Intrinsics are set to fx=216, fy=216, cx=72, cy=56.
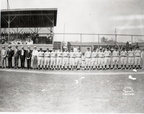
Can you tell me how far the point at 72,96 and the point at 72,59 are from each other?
4914 millimetres

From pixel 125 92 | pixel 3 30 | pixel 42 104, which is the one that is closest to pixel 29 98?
pixel 42 104

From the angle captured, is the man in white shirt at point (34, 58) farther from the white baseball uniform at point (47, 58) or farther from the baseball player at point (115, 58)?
the baseball player at point (115, 58)

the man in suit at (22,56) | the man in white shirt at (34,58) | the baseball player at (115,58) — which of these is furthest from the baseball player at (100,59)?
the man in suit at (22,56)

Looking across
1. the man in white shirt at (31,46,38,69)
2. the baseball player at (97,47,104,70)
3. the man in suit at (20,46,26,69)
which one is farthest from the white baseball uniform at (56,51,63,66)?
the baseball player at (97,47,104,70)

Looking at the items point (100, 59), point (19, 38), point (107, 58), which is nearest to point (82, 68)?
point (100, 59)

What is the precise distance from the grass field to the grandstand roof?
5.17 m

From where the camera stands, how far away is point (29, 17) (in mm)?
12602

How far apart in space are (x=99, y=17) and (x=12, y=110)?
395cm

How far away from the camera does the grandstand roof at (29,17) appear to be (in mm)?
11477

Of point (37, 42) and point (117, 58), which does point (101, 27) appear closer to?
point (117, 58)

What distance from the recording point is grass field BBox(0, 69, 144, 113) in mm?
5156

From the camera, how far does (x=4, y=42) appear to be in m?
12.3

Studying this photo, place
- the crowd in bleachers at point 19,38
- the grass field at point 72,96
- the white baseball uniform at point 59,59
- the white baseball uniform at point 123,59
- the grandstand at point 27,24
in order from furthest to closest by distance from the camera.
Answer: the crowd in bleachers at point 19,38 → the grandstand at point 27,24 → the white baseball uniform at point 123,59 → the white baseball uniform at point 59,59 → the grass field at point 72,96

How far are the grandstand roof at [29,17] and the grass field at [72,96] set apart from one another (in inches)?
204
